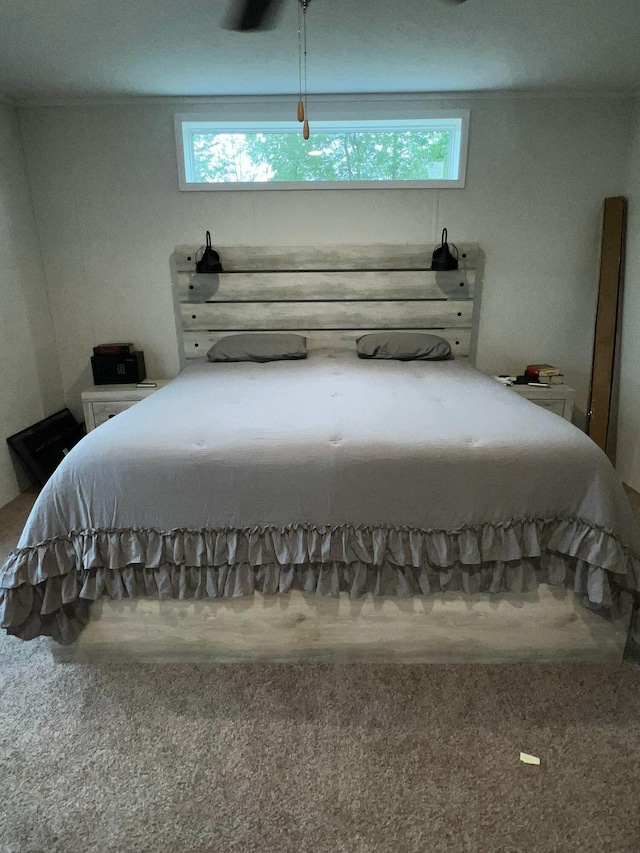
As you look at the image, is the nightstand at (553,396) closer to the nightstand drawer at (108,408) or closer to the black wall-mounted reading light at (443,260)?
the black wall-mounted reading light at (443,260)

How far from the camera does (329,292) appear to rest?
324cm

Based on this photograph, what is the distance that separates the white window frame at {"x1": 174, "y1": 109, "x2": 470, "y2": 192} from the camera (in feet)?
10.1

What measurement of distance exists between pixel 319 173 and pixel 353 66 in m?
0.70

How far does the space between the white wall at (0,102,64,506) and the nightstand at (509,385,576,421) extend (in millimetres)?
3115

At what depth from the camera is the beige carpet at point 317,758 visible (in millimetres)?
1193

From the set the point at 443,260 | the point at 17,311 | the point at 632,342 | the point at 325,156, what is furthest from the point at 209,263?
the point at 632,342

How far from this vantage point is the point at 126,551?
60.5 inches

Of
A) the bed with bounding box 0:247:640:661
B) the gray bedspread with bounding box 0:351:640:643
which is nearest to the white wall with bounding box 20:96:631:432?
the bed with bounding box 0:247:640:661

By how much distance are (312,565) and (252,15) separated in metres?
2.17

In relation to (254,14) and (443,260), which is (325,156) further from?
(254,14)

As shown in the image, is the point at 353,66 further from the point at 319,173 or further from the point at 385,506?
the point at 385,506

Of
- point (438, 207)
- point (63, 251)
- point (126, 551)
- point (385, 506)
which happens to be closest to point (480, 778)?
point (385, 506)

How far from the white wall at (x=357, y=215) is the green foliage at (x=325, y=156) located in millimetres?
148

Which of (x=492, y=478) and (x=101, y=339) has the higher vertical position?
(x=101, y=339)
